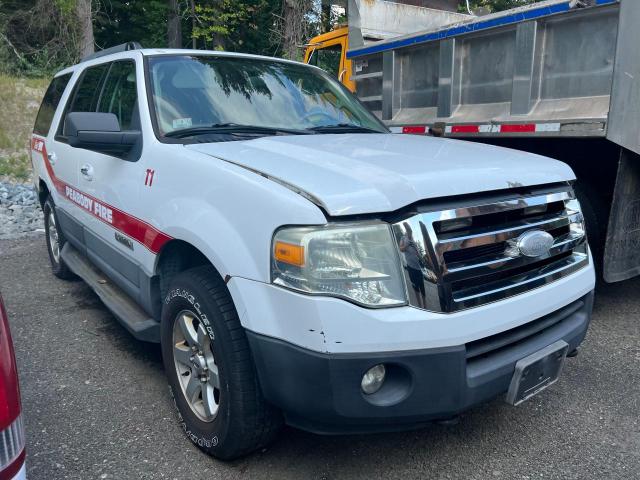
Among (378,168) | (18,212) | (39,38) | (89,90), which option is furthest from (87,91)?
(39,38)

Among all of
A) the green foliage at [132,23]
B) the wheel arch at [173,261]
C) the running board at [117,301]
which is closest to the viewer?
the wheel arch at [173,261]

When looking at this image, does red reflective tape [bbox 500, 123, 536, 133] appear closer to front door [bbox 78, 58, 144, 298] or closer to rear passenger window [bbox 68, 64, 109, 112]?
front door [bbox 78, 58, 144, 298]

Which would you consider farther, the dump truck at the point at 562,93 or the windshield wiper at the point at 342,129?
the dump truck at the point at 562,93

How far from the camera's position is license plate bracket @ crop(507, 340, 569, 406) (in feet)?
7.51

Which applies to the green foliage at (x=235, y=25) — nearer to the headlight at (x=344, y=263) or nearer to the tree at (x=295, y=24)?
the tree at (x=295, y=24)

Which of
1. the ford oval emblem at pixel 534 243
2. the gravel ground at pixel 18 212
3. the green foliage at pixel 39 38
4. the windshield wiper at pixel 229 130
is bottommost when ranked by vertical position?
the gravel ground at pixel 18 212

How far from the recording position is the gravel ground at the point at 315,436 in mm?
2570

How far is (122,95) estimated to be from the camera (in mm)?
3645

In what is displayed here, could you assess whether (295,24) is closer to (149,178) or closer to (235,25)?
(235,25)

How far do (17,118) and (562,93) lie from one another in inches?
542

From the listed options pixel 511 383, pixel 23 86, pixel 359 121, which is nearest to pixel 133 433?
pixel 511 383

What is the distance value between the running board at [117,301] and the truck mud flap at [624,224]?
3.24 metres

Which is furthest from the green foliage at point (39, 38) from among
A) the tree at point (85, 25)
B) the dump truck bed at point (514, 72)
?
the dump truck bed at point (514, 72)

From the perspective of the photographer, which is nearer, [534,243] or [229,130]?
[534,243]
